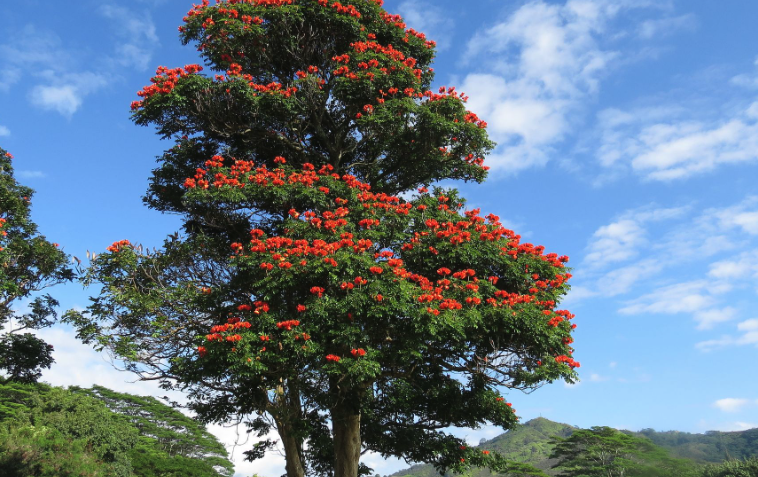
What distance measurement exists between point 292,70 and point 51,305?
12135 millimetres

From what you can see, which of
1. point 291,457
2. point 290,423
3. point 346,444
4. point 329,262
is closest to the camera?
point 329,262

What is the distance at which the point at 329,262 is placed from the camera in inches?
331

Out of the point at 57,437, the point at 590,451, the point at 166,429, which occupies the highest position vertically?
the point at 166,429

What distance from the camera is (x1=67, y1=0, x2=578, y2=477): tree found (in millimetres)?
8555

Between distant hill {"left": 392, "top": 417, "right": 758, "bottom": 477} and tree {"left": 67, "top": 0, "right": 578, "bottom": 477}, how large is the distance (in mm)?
4117

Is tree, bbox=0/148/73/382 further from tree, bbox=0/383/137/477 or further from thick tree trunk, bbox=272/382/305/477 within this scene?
thick tree trunk, bbox=272/382/305/477

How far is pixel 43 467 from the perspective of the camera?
18578mm

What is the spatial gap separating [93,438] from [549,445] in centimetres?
9479

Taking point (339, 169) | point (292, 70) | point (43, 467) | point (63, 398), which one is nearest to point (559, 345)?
point (339, 169)

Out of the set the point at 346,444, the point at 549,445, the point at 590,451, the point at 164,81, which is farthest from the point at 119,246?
the point at 549,445

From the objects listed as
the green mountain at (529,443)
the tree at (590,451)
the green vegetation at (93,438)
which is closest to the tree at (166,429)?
the green vegetation at (93,438)

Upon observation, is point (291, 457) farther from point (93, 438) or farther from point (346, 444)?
point (93, 438)

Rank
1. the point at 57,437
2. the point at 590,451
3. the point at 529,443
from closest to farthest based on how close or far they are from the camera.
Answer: the point at 57,437 < the point at 590,451 < the point at 529,443

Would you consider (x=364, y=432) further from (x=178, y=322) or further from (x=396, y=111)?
(x=396, y=111)
